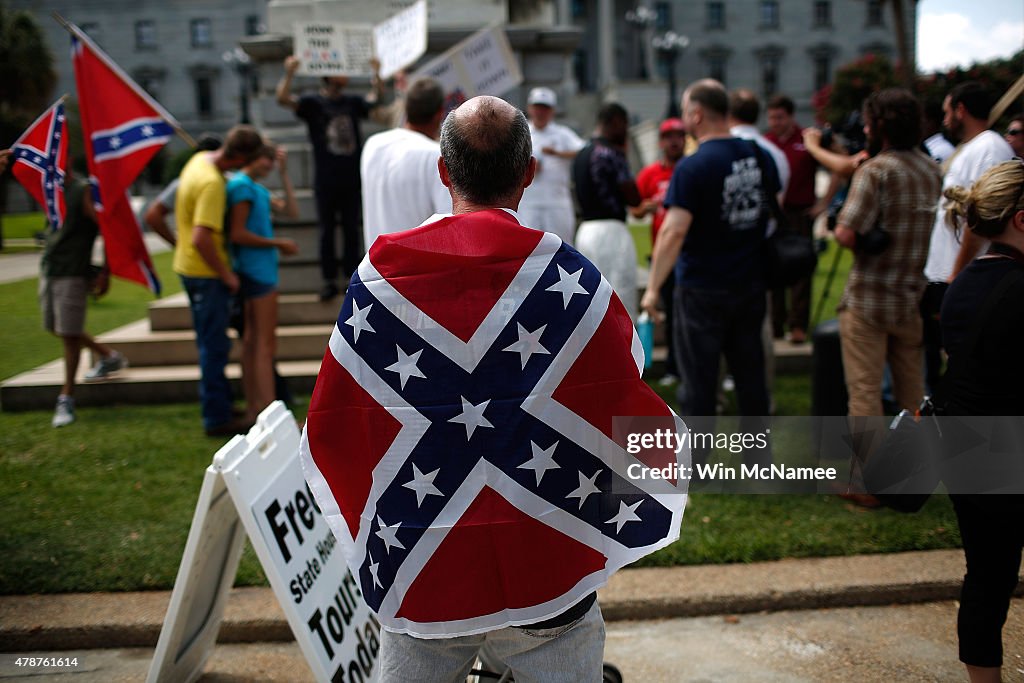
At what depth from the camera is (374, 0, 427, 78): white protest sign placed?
6.61 m

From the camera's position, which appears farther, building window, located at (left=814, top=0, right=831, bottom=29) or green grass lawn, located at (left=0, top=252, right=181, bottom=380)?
building window, located at (left=814, top=0, right=831, bottom=29)

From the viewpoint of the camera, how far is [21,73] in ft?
102

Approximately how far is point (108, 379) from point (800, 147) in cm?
621

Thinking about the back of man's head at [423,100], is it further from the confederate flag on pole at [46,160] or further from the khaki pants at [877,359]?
the khaki pants at [877,359]

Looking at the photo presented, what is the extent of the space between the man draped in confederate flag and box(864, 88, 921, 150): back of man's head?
10.1 feet

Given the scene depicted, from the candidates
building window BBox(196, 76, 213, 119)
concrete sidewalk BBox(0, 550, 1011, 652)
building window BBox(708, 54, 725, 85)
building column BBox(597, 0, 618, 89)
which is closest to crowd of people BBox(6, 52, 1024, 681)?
concrete sidewalk BBox(0, 550, 1011, 652)

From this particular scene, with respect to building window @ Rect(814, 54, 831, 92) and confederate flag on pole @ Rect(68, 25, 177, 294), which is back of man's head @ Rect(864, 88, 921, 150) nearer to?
confederate flag on pole @ Rect(68, 25, 177, 294)

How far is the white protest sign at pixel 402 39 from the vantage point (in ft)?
21.7

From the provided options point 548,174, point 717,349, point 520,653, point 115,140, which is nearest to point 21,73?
point 115,140

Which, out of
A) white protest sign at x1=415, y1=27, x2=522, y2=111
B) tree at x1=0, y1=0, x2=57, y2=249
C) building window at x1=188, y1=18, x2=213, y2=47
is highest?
building window at x1=188, y1=18, x2=213, y2=47

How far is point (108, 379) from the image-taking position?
7.33 m

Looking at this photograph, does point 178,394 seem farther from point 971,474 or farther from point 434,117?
point 971,474

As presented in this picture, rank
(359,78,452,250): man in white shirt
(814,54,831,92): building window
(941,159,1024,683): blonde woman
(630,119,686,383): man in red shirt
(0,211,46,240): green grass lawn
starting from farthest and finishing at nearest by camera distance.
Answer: (814,54,831,92): building window < (0,211,46,240): green grass lawn < (630,119,686,383): man in red shirt < (359,78,452,250): man in white shirt < (941,159,1024,683): blonde woman

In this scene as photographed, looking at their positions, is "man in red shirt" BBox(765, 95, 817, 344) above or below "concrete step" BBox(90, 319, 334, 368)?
above
